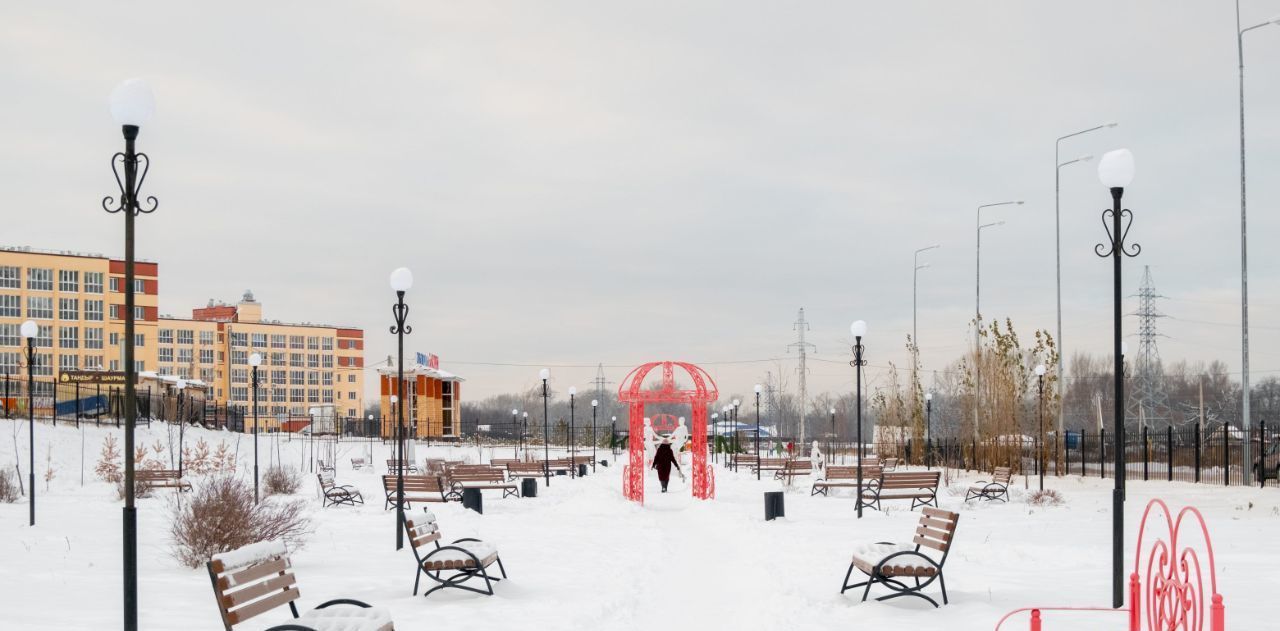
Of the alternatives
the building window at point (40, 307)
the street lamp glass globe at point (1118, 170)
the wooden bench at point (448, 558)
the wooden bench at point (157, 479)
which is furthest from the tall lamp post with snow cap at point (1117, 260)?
the building window at point (40, 307)

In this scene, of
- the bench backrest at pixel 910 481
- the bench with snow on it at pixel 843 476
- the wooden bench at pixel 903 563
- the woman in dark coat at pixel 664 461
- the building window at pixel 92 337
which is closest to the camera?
the wooden bench at pixel 903 563

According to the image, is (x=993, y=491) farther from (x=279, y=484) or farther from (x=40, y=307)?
(x=40, y=307)

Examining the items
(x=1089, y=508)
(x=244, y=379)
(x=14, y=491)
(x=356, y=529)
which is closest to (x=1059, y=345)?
(x=1089, y=508)

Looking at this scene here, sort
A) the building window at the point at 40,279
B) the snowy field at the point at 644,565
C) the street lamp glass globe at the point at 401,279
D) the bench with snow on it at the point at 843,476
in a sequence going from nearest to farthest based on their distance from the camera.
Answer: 1. the snowy field at the point at 644,565
2. the street lamp glass globe at the point at 401,279
3. the bench with snow on it at the point at 843,476
4. the building window at the point at 40,279

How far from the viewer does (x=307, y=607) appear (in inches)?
367

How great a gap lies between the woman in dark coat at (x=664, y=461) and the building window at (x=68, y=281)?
75.8 metres

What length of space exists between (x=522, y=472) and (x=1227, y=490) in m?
16.9

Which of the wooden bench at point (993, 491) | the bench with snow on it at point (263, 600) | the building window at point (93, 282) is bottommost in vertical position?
the wooden bench at point (993, 491)

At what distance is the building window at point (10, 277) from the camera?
84750mm

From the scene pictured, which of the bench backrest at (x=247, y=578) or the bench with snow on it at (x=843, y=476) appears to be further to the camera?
the bench with snow on it at (x=843, y=476)

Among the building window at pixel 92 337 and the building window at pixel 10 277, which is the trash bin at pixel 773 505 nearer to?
the building window at pixel 92 337

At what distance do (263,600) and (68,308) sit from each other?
91.1 meters

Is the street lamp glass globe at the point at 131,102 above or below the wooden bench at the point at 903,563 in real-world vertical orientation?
above

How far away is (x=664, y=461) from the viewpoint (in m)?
27.4
